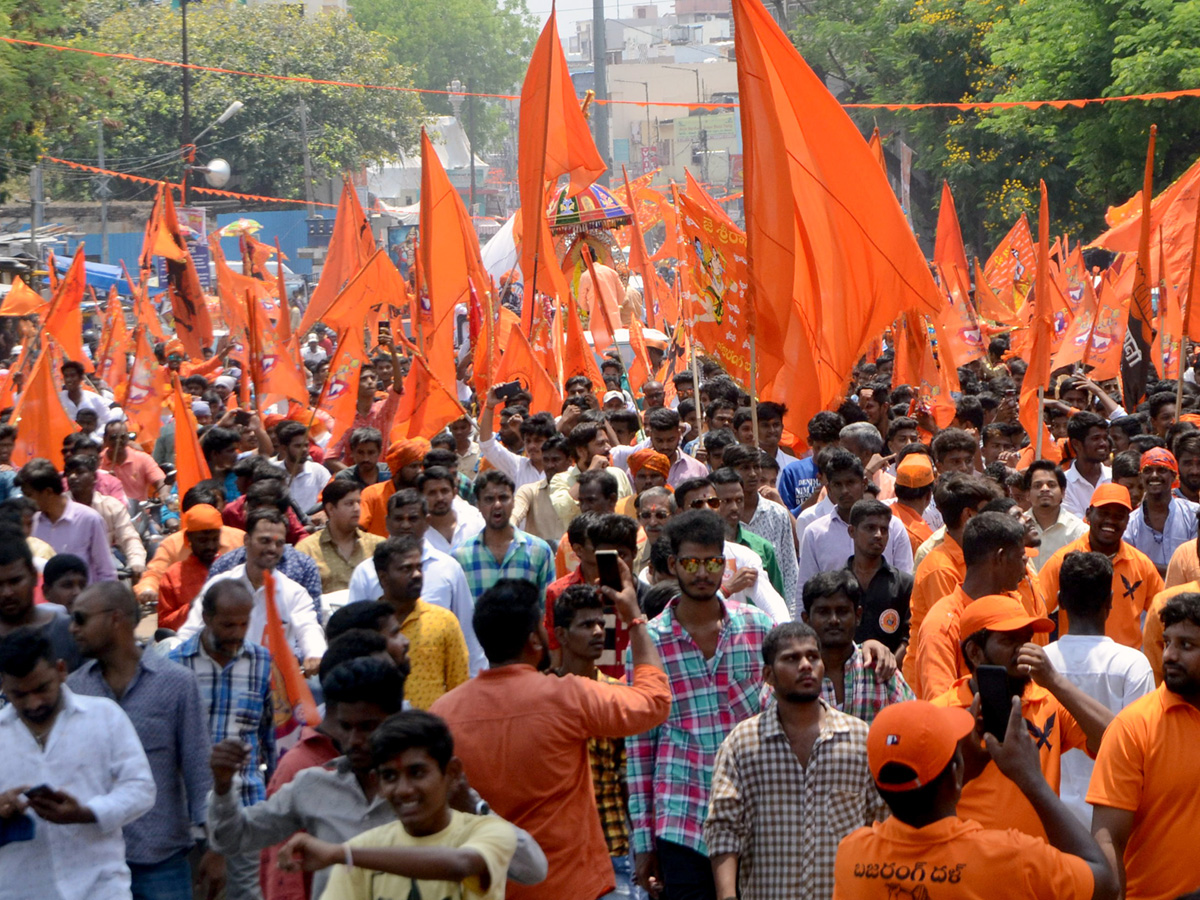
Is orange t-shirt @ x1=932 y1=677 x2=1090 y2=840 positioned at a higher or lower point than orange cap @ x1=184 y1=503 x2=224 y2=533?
lower

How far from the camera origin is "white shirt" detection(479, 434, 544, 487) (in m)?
9.07

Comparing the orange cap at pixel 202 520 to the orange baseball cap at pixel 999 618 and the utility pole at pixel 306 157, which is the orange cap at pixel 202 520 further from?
the utility pole at pixel 306 157

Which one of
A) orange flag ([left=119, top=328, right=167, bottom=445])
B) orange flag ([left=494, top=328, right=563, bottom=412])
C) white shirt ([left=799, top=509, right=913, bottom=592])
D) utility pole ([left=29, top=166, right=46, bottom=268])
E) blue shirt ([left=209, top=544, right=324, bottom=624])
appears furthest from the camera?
utility pole ([left=29, top=166, right=46, bottom=268])

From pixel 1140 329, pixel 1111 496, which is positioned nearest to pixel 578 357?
pixel 1140 329

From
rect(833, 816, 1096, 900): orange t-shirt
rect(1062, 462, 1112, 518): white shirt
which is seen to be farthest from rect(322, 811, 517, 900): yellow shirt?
rect(1062, 462, 1112, 518): white shirt

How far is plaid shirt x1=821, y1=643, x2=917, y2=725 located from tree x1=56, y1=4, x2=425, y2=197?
44688mm

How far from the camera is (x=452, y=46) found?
9444 centimetres

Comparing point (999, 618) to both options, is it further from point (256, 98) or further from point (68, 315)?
point (256, 98)

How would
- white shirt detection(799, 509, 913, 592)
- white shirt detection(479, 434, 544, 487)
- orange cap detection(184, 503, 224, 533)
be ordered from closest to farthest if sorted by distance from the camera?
orange cap detection(184, 503, 224, 533), white shirt detection(799, 509, 913, 592), white shirt detection(479, 434, 544, 487)

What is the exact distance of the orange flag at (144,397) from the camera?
1209cm

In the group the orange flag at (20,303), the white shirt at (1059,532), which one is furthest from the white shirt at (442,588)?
the orange flag at (20,303)

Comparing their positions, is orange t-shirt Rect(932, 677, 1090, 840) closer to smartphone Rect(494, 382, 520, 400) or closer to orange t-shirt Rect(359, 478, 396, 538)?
orange t-shirt Rect(359, 478, 396, 538)

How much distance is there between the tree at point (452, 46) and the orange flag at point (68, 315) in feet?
258

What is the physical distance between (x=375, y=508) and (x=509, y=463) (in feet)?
5.03
